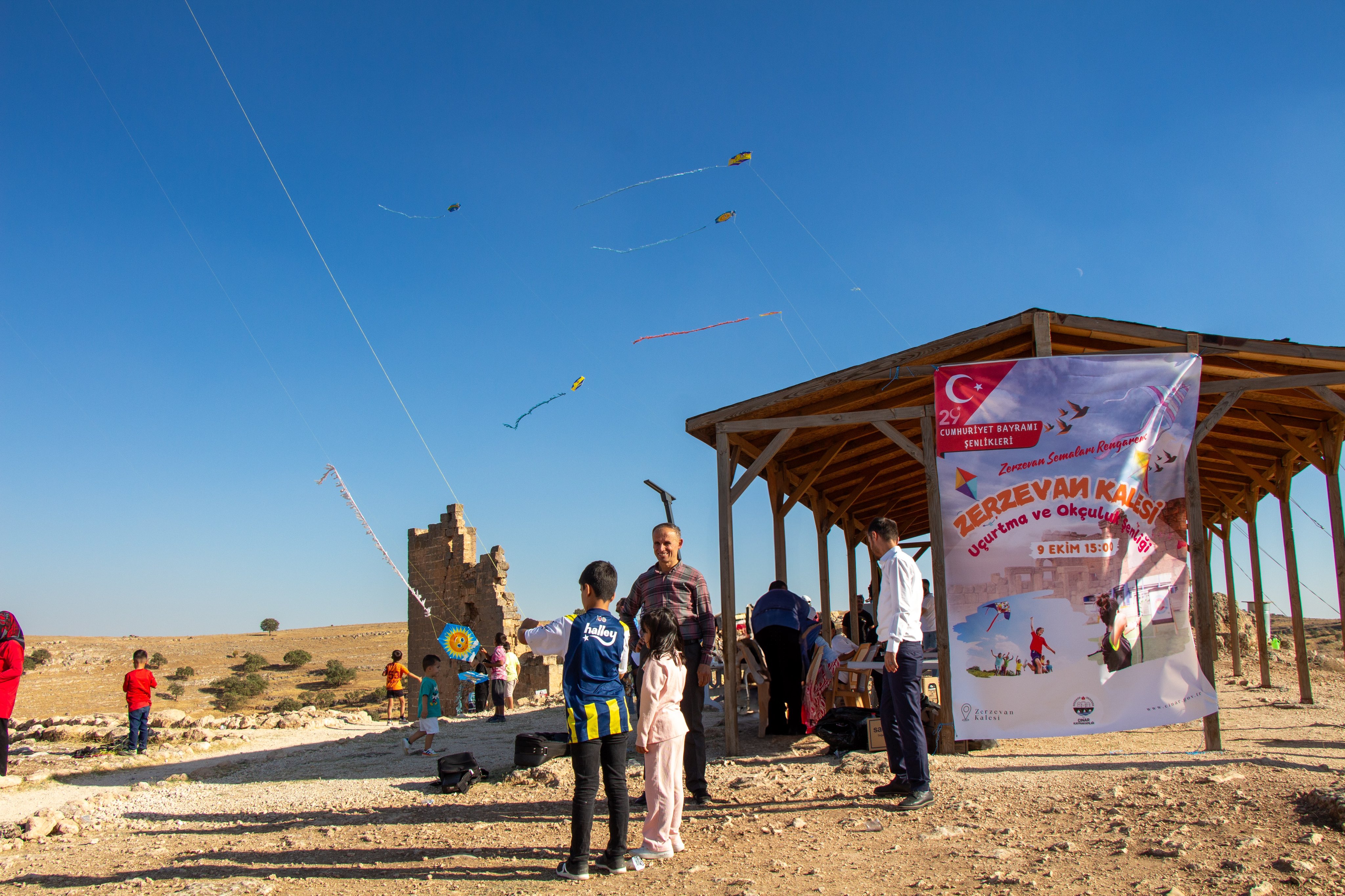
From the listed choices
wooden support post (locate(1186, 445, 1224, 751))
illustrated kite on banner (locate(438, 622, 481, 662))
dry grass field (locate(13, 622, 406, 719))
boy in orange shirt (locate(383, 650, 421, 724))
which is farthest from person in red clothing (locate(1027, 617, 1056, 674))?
dry grass field (locate(13, 622, 406, 719))

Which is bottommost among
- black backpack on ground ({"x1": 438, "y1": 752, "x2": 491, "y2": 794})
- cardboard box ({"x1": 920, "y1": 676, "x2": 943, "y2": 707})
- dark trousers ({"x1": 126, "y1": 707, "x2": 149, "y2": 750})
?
dark trousers ({"x1": 126, "y1": 707, "x2": 149, "y2": 750})

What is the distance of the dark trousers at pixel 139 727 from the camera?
403 inches

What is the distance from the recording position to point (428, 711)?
8852 millimetres

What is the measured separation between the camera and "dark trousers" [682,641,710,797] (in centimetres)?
495

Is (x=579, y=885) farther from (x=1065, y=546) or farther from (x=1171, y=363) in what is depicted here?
(x=1171, y=363)

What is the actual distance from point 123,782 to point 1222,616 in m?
19.8

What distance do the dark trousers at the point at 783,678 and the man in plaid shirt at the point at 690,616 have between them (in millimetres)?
2881

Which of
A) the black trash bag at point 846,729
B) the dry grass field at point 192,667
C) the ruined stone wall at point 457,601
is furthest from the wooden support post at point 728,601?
the dry grass field at point 192,667

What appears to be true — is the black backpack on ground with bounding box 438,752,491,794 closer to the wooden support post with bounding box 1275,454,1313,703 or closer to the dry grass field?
the wooden support post with bounding box 1275,454,1313,703

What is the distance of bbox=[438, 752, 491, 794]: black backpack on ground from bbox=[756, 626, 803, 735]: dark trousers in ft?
9.46

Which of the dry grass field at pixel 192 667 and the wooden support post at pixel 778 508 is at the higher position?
the wooden support post at pixel 778 508

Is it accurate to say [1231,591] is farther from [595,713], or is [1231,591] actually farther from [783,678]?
[595,713]

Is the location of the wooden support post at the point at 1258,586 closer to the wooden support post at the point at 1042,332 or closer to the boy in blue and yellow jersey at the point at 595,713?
the wooden support post at the point at 1042,332

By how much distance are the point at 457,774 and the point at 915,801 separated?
3.33m
